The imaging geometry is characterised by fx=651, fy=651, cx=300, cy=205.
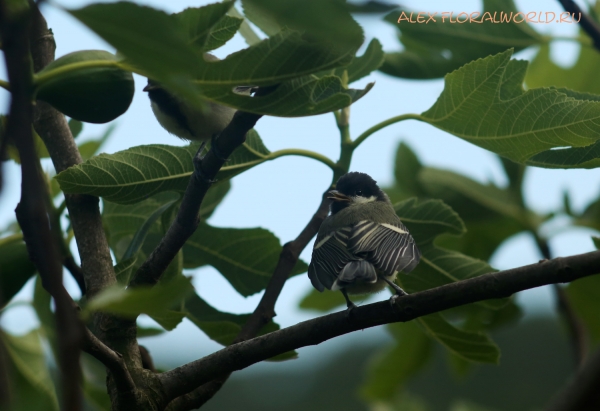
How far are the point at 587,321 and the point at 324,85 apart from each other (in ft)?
6.55

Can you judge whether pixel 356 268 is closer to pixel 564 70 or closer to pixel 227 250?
pixel 227 250

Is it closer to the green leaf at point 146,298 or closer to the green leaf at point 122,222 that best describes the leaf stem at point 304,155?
the green leaf at point 122,222

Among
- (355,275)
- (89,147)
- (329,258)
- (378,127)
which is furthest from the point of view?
(89,147)

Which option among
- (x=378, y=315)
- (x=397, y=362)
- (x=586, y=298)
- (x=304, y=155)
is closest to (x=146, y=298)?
(x=378, y=315)

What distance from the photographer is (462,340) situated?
224 cm

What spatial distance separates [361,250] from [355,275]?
220 mm

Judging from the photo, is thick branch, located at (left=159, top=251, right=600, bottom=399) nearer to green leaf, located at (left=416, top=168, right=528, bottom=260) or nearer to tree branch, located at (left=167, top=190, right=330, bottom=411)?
tree branch, located at (left=167, top=190, right=330, bottom=411)

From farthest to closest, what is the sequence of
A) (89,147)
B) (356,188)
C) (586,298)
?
(356,188)
(586,298)
(89,147)

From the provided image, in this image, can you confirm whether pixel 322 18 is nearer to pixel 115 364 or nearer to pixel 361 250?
pixel 115 364

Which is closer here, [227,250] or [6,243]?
[6,243]

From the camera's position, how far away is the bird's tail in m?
2.29

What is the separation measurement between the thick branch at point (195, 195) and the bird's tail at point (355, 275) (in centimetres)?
74

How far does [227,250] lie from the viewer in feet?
7.81

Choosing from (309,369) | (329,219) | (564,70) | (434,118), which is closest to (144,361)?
(434,118)
